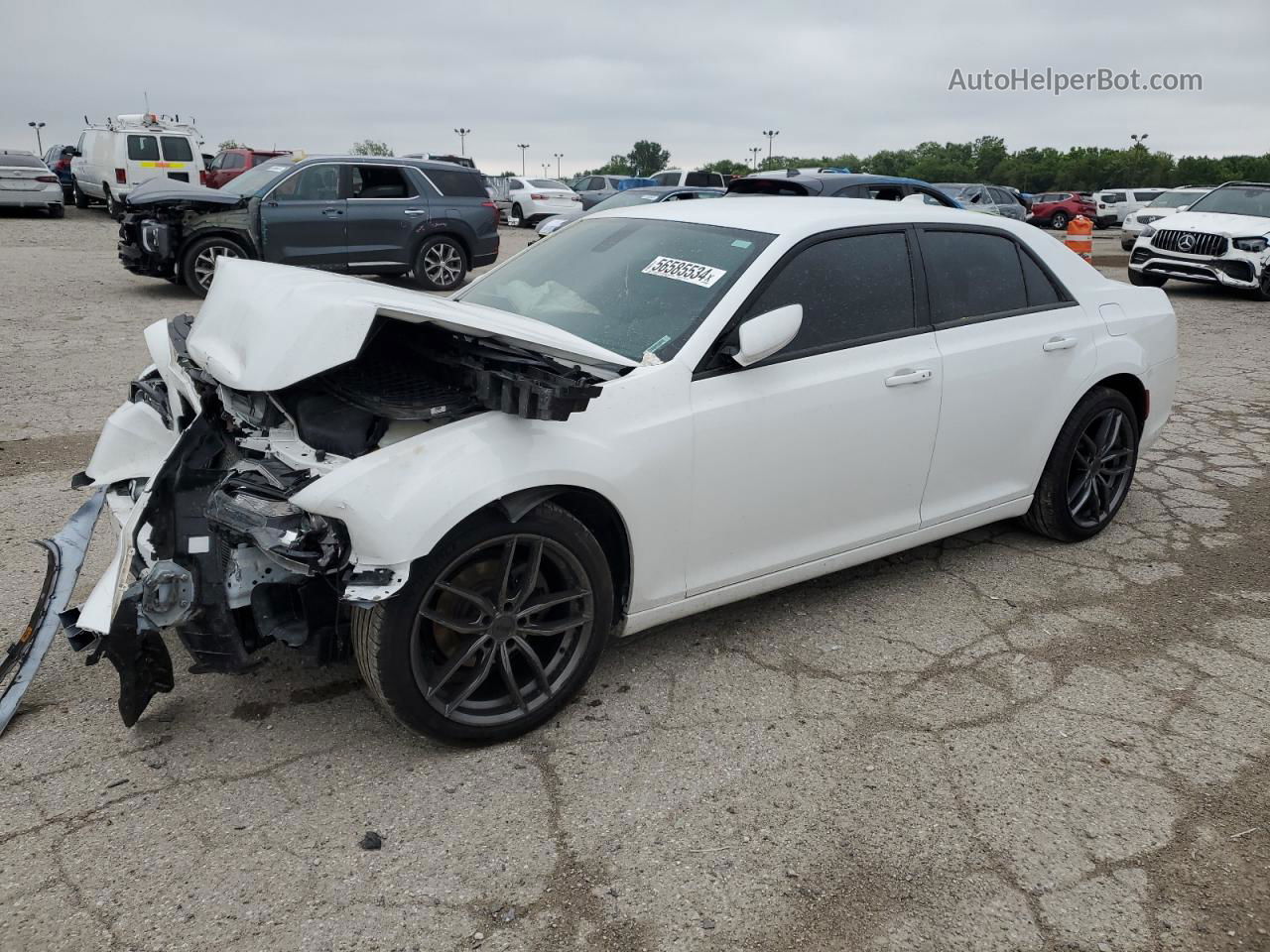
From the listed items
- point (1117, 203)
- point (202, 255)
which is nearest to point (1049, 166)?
point (1117, 203)

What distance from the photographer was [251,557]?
276 centimetres

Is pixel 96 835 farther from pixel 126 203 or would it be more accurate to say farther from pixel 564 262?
pixel 126 203

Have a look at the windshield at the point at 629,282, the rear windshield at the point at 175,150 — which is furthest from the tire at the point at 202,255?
the rear windshield at the point at 175,150

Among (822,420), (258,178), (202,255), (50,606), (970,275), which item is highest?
(258,178)

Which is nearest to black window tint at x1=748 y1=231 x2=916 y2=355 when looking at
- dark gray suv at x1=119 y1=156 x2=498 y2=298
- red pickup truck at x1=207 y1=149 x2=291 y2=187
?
dark gray suv at x1=119 y1=156 x2=498 y2=298

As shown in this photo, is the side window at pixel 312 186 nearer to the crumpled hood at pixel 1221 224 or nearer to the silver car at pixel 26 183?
the crumpled hood at pixel 1221 224

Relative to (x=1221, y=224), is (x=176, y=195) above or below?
above

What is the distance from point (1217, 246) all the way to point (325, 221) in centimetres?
1204

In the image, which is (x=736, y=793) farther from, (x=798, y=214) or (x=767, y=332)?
(x=798, y=214)

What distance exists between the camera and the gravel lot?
2.33m

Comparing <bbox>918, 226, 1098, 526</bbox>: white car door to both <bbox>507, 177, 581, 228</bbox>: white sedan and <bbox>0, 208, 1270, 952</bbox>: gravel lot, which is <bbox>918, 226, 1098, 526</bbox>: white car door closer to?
<bbox>0, 208, 1270, 952</bbox>: gravel lot

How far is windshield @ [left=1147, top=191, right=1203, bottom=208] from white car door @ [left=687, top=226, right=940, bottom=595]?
79.2 ft

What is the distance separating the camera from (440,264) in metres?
13.0

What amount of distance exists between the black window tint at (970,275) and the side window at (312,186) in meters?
9.64
